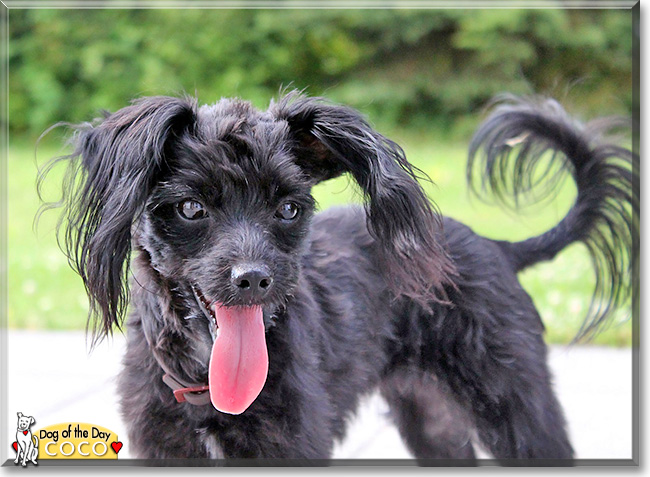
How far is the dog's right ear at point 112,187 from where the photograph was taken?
7.91 feet

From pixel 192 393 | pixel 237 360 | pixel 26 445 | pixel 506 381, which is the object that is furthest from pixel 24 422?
pixel 506 381

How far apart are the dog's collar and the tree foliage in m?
10.3

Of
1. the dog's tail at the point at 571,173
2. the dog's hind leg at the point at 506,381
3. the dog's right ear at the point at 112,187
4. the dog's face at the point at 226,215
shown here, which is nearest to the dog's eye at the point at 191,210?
the dog's face at the point at 226,215

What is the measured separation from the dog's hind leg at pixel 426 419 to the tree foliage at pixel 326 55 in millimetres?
9501

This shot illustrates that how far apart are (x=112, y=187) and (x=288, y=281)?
67cm

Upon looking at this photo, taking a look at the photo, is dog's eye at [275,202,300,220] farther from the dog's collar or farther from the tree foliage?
the tree foliage

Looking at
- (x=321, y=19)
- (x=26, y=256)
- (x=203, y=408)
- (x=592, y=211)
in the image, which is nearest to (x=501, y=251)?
(x=592, y=211)

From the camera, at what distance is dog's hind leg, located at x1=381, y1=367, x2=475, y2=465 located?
11.0 ft

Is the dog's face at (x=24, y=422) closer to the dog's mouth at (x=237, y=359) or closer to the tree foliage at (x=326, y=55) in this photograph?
the dog's mouth at (x=237, y=359)

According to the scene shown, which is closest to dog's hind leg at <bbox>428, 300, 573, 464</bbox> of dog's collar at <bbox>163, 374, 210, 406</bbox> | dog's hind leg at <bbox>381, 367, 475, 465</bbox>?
dog's hind leg at <bbox>381, 367, 475, 465</bbox>

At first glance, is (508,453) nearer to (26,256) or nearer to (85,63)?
(26,256)

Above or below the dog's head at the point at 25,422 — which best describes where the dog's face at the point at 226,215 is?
above

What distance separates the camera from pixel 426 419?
370cm

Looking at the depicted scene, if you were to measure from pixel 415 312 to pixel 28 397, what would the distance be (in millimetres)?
2746
